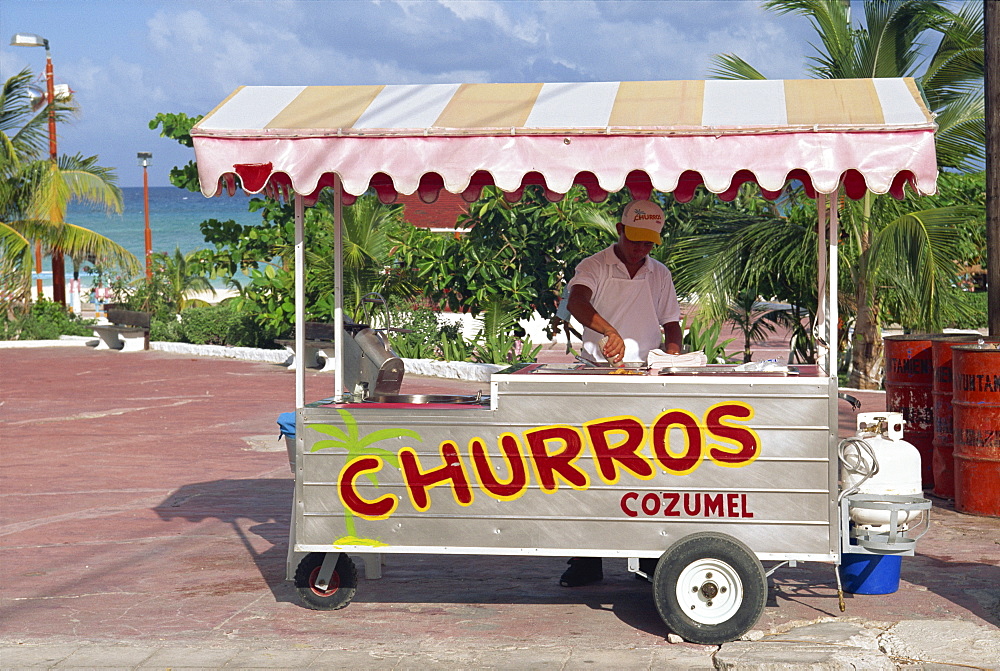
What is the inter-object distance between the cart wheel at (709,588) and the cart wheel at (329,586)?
5.48 ft

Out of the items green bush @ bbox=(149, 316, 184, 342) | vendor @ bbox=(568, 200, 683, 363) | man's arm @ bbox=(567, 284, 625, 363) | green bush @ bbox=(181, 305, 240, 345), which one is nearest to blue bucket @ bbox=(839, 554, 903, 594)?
vendor @ bbox=(568, 200, 683, 363)

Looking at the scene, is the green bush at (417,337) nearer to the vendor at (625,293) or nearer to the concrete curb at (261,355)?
the concrete curb at (261,355)

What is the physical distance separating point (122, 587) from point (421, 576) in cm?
173

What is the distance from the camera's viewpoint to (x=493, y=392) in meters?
5.66

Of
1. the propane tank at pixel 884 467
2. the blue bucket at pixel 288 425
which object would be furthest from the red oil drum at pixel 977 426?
the blue bucket at pixel 288 425

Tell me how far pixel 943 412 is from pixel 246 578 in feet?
17.0

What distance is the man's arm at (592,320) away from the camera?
6.43 metres

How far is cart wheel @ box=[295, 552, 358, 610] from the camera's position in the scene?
6207mm

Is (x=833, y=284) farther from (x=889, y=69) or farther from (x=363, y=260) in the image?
(x=363, y=260)

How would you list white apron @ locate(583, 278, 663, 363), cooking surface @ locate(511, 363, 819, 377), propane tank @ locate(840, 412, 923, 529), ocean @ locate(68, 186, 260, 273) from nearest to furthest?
cooking surface @ locate(511, 363, 819, 377) → propane tank @ locate(840, 412, 923, 529) → white apron @ locate(583, 278, 663, 363) → ocean @ locate(68, 186, 260, 273)

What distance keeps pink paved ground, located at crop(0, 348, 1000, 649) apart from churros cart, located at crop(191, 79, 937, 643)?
492 mm

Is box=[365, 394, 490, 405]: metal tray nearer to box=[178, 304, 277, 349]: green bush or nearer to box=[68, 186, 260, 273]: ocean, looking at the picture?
box=[178, 304, 277, 349]: green bush

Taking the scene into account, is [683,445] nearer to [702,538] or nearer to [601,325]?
[702,538]

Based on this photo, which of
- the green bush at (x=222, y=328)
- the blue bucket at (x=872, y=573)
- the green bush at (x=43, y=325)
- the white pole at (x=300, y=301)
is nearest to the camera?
the white pole at (x=300, y=301)
